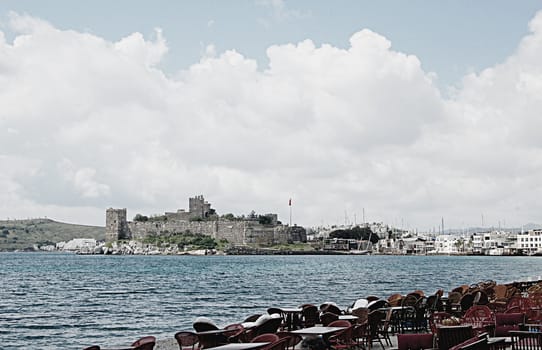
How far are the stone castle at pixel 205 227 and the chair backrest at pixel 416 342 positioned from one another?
175502mm

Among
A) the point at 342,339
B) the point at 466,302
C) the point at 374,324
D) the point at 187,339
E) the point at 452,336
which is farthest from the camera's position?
the point at 466,302

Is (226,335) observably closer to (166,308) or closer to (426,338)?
(426,338)

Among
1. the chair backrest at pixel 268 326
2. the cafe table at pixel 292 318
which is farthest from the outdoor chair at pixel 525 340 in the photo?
the cafe table at pixel 292 318

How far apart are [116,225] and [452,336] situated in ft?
628

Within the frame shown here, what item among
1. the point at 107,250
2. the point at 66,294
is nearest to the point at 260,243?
the point at 107,250

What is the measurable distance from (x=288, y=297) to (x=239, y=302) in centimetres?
408

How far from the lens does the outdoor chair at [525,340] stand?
970 cm

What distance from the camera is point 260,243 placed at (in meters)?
186

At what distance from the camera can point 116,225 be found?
196 meters

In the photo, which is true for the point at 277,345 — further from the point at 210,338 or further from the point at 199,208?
the point at 199,208

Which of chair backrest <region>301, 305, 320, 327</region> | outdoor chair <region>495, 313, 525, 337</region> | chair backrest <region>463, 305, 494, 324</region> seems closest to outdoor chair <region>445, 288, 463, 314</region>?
chair backrest <region>301, 305, 320, 327</region>

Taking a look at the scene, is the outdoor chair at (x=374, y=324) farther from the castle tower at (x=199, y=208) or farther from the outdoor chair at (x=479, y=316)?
the castle tower at (x=199, y=208)

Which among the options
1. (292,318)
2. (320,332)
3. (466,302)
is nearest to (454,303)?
(466,302)

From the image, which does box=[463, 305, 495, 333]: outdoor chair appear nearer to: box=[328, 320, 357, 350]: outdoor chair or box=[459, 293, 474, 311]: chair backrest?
box=[328, 320, 357, 350]: outdoor chair
